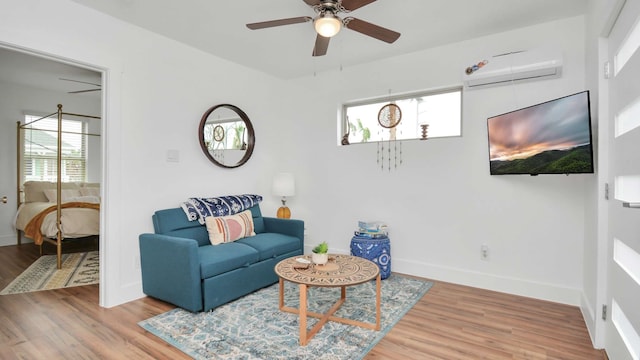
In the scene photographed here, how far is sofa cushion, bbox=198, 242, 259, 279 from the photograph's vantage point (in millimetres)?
2656

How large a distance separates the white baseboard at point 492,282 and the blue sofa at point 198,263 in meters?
1.44

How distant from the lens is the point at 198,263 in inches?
102

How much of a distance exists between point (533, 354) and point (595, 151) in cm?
146

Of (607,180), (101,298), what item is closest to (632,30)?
(607,180)

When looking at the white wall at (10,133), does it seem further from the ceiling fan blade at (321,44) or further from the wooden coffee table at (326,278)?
the ceiling fan blade at (321,44)

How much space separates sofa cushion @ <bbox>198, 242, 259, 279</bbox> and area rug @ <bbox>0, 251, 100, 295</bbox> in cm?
155

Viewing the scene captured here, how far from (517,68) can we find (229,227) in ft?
10.5

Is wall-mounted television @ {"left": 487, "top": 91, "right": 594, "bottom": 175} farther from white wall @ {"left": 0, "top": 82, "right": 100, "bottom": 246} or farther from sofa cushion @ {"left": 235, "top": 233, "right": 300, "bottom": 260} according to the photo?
white wall @ {"left": 0, "top": 82, "right": 100, "bottom": 246}

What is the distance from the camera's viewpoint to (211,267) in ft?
8.73

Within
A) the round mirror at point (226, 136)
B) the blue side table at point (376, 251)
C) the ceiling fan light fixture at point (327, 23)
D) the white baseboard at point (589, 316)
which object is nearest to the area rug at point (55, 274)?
the round mirror at point (226, 136)

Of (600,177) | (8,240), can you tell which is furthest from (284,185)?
(8,240)

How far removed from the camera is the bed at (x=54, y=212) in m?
4.01

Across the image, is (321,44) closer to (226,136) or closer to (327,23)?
(327,23)

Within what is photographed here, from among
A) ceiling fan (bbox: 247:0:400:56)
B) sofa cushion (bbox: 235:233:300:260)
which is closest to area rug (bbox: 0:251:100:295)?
sofa cushion (bbox: 235:233:300:260)
